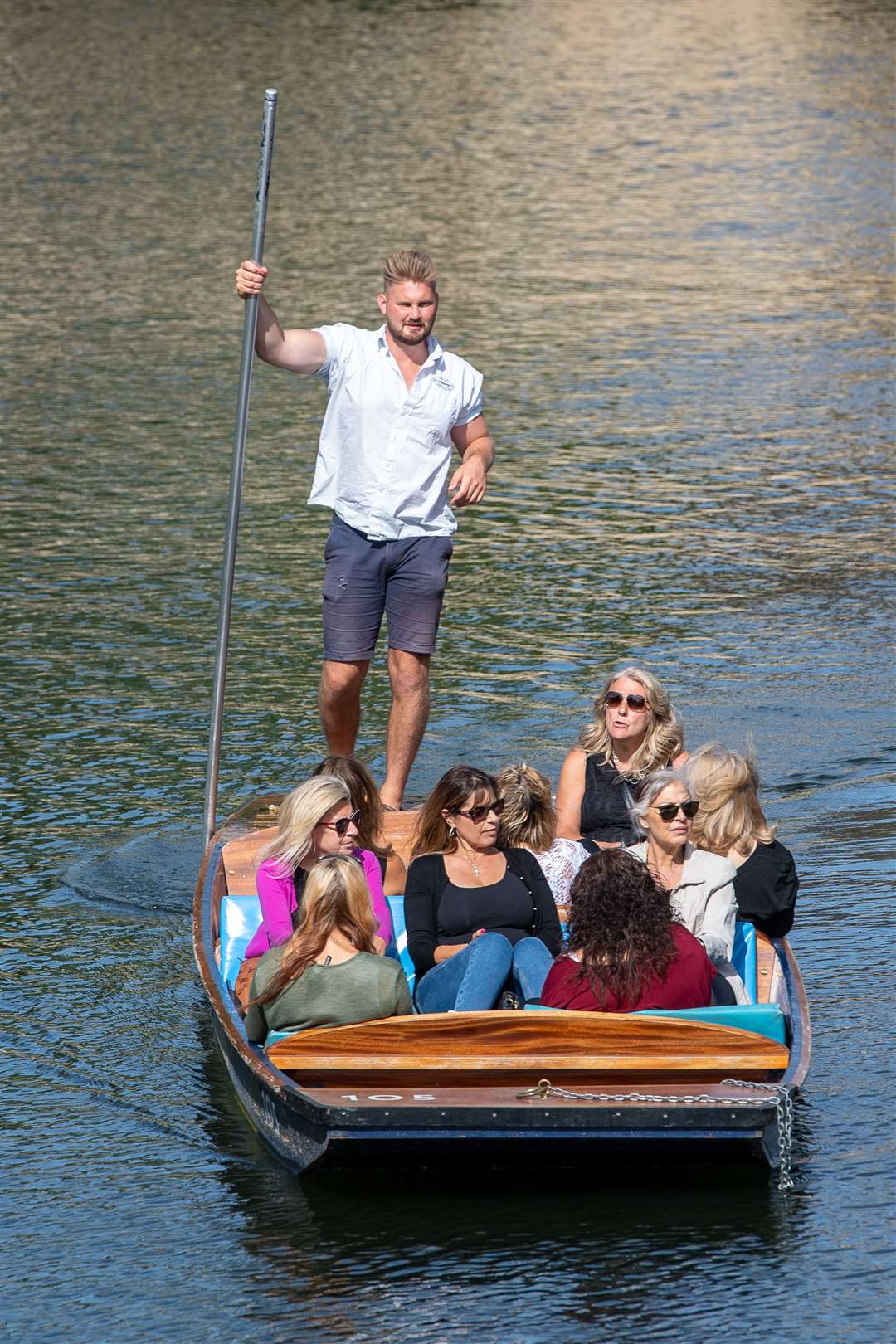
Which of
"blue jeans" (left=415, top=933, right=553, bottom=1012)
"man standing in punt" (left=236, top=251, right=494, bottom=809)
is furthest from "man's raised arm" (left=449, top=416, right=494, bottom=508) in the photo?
"blue jeans" (left=415, top=933, right=553, bottom=1012)

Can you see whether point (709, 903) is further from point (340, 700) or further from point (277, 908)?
point (340, 700)

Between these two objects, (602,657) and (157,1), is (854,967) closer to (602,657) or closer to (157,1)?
(602,657)

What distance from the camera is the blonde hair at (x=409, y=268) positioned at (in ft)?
29.9

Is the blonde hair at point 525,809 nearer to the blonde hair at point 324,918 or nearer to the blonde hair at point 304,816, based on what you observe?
the blonde hair at point 304,816

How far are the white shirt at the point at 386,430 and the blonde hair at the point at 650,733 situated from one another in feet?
4.36

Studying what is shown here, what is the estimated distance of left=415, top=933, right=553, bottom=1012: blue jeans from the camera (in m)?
7.05

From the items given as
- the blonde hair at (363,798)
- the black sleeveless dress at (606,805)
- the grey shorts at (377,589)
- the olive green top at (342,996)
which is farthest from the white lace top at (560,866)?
the grey shorts at (377,589)

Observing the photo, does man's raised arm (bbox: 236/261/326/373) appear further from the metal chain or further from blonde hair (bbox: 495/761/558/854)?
the metal chain

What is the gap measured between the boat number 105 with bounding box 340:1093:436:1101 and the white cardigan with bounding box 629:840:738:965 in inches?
52.2

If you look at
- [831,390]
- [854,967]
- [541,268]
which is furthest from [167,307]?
[854,967]

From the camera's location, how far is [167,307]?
2236 centimetres

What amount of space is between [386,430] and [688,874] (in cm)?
274

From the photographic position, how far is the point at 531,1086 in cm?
647

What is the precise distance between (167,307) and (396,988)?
16492 millimetres
